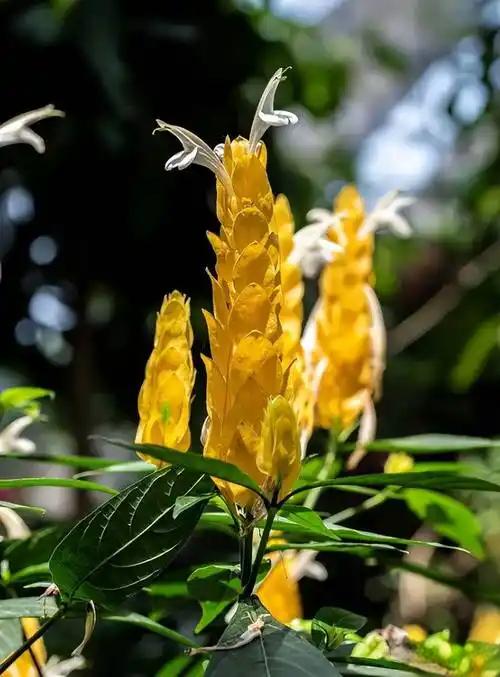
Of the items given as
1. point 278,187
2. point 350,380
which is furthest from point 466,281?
point 350,380

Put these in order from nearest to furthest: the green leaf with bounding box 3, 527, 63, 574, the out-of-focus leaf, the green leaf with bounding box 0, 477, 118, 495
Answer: the green leaf with bounding box 0, 477, 118, 495 < the green leaf with bounding box 3, 527, 63, 574 < the out-of-focus leaf

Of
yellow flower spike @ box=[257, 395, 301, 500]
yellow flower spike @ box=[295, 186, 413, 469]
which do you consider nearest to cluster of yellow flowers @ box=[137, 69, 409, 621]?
yellow flower spike @ box=[257, 395, 301, 500]

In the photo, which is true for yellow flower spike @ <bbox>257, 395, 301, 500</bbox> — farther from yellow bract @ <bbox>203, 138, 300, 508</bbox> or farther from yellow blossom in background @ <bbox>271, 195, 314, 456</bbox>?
yellow blossom in background @ <bbox>271, 195, 314, 456</bbox>

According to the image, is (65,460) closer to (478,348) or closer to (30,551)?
(30,551)

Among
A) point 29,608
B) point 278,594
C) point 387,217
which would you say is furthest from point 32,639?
point 387,217

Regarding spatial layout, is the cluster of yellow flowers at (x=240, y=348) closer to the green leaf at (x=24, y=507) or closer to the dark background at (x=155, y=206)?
the green leaf at (x=24, y=507)

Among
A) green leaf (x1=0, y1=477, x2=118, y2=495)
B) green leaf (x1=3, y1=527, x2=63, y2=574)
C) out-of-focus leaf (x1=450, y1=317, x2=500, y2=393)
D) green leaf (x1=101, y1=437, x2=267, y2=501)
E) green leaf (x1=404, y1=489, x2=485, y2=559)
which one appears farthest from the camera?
out-of-focus leaf (x1=450, y1=317, x2=500, y2=393)

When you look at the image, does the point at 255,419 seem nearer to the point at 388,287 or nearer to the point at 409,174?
the point at 388,287
